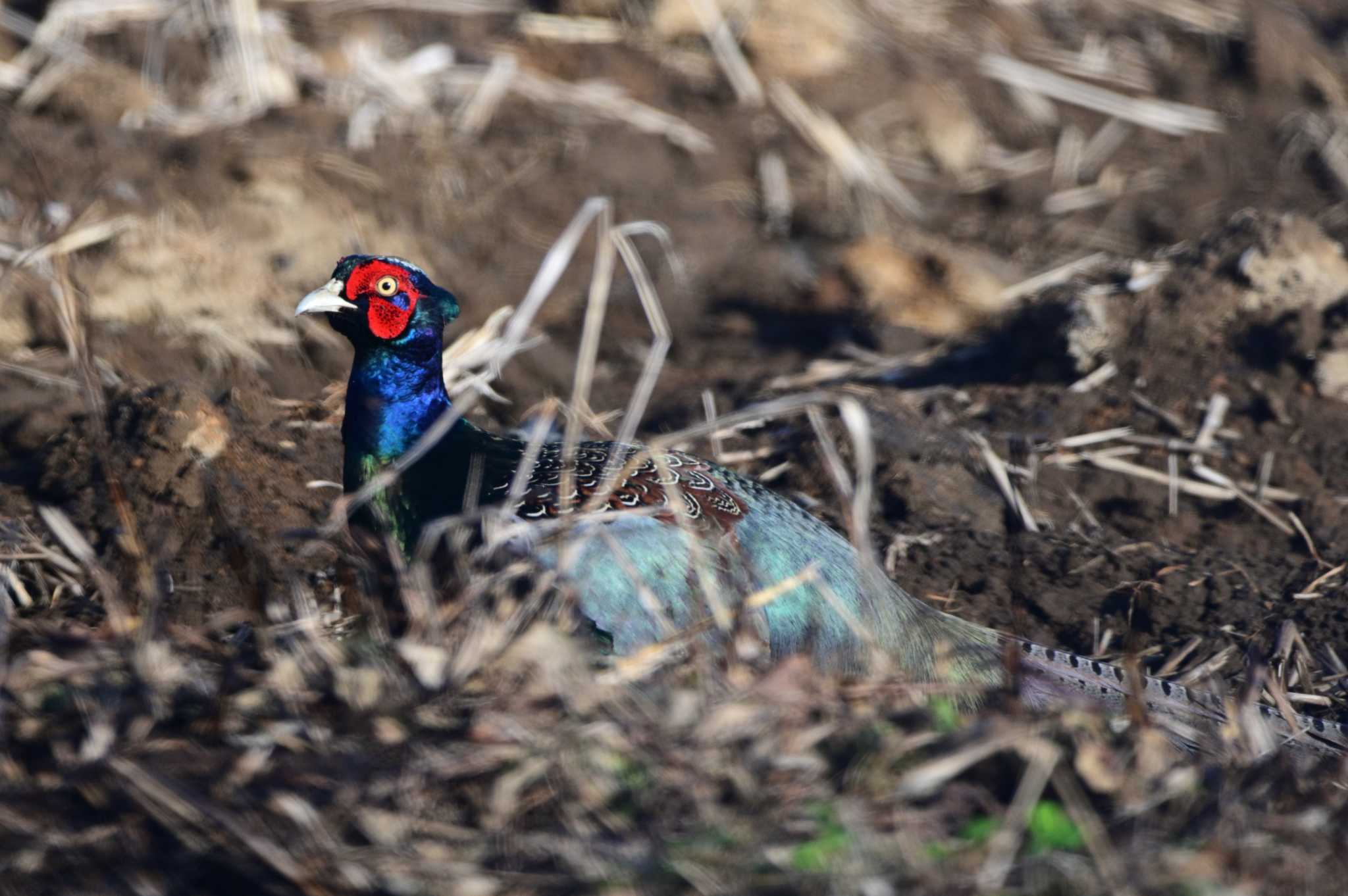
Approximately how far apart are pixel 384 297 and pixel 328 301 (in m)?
0.13

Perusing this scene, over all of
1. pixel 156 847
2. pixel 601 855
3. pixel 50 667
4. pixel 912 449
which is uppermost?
pixel 50 667

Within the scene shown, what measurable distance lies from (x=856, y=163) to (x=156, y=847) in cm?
520

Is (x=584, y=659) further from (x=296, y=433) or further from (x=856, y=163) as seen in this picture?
(x=856, y=163)

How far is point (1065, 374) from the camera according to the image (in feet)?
16.4

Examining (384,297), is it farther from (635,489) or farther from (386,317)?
(635,489)

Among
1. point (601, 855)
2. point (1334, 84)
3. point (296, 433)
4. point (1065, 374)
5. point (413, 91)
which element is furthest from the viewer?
point (1334, 84)

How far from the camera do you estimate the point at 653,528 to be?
321 centimetres

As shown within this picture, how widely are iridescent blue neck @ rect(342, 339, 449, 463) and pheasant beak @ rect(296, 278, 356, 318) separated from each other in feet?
0.42

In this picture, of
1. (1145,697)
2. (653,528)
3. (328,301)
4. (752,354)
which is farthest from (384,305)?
(752,354)

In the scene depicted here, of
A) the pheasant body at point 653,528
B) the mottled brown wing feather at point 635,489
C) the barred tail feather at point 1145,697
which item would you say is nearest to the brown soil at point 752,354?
the barred tail feather at point 1145,697

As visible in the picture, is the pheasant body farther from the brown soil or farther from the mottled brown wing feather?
the brown soil

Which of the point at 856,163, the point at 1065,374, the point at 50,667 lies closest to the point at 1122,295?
the point at 1065,374

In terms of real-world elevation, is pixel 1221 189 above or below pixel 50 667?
below

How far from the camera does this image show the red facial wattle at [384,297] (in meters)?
3.41
